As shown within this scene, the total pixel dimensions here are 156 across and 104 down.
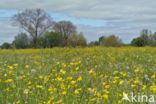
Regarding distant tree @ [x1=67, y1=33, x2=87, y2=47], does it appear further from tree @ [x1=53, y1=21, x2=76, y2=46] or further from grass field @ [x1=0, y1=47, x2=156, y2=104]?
tree @ [x1=53, y1=21, x2=76, y2=46]

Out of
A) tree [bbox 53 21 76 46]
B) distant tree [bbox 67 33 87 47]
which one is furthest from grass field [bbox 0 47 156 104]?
tree [bbox 53 21 76 46]

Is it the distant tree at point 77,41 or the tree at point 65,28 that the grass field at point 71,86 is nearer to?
the distant tree at point 77,41

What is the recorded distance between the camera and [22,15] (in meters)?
38.2

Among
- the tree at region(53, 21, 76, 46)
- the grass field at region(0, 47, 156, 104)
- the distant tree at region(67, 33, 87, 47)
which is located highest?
the tree at region(53, 21, 76, 46)

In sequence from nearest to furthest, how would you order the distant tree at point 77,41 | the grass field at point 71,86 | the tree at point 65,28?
the grass field at point 71,86
the distant tree at point 77,41
the tree at point 65,28

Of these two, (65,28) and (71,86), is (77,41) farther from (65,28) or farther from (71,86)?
(65,28)

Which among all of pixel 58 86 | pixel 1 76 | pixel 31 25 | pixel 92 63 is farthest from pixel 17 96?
pixel 31 25

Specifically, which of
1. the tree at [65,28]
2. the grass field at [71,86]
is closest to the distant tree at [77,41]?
the grass field at [71,86]

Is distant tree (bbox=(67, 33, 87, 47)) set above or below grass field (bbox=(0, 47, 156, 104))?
above

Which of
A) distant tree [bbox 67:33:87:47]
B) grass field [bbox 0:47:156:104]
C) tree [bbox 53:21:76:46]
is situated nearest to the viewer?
grass field [bbox 0:47:156:104]

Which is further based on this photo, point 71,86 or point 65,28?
point 65,28

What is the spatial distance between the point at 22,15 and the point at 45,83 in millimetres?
36479

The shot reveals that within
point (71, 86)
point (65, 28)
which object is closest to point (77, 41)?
point (71, 86)

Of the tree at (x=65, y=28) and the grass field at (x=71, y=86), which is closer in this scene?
the grass field at (x=71, y=86)
